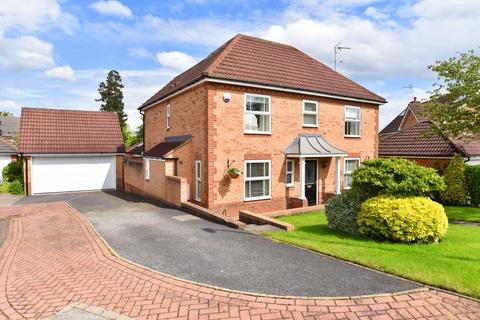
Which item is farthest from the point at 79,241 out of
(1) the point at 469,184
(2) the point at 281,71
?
(1) the point at 469,184

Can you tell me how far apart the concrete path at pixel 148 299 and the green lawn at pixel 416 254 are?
0.55 m

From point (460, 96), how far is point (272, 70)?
850 centimetres

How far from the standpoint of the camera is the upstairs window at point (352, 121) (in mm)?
17609

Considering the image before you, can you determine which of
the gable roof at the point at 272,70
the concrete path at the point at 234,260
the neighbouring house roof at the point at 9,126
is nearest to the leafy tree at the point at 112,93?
the neighbouring house roof at the point at 9,126

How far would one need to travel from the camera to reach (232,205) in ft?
45.1

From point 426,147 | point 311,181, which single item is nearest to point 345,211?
point 311,181

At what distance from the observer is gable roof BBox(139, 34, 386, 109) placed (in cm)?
1392

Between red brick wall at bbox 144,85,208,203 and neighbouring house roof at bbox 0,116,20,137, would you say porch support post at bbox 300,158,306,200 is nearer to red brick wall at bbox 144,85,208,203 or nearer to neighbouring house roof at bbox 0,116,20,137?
red brick wall at bbox 144,85,208,203

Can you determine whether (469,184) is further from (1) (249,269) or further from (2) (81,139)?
(2) (81,139)

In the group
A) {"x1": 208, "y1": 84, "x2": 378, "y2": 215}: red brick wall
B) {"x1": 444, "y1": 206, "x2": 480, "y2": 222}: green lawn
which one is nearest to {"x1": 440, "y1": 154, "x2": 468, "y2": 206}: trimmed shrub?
{"x1": 444, "y1": 206, "x2": 480, "y2": 222}: green lawn

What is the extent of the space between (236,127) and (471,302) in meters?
10.2

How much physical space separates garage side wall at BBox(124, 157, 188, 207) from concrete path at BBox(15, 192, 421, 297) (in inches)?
90.8

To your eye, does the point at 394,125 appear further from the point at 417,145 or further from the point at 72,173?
the point at 72,173

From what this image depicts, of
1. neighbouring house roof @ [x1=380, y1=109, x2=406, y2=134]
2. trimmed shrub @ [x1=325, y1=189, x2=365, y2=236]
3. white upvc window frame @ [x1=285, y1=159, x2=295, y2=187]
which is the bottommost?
trimmed shrub @ [x1=325, y1=189, x2=365, y2=236]
